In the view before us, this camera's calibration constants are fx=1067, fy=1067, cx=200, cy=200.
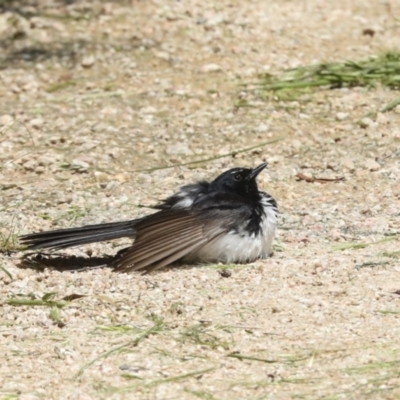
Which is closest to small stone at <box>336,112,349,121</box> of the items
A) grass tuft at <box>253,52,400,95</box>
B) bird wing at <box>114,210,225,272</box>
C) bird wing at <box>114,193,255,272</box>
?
grass tuft at <box>253,52,400,95</box>

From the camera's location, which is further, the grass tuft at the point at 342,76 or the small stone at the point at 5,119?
the grass tuft at the point at 342,76

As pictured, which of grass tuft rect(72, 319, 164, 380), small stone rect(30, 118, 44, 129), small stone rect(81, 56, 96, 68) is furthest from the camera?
small stone rect(81, 56, 96, 68)

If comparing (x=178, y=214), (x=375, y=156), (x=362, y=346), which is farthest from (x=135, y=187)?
(x=362, y=346)

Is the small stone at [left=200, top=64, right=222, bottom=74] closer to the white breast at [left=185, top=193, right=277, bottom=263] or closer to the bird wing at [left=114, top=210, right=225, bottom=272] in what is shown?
the bird wing at [left=114, top=210, right=225, bottom=272]

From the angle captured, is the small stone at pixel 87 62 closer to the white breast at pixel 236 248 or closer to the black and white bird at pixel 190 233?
the black and white bird at pixel 190 233

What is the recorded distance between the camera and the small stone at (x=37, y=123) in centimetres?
976

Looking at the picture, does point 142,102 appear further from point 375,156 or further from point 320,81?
point 375,156

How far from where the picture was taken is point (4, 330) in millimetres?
5855

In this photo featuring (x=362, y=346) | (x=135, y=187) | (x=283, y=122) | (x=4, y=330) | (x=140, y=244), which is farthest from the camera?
(x=283, y=122)

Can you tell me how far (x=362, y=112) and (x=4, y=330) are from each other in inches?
191

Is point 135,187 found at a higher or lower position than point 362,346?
lower

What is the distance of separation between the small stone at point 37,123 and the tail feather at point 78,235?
9.06 ft

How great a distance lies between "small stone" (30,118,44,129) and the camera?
976 cm

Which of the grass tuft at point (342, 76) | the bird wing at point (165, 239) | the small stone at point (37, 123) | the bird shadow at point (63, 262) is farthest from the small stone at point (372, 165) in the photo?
the small stone at point (37, 123)
